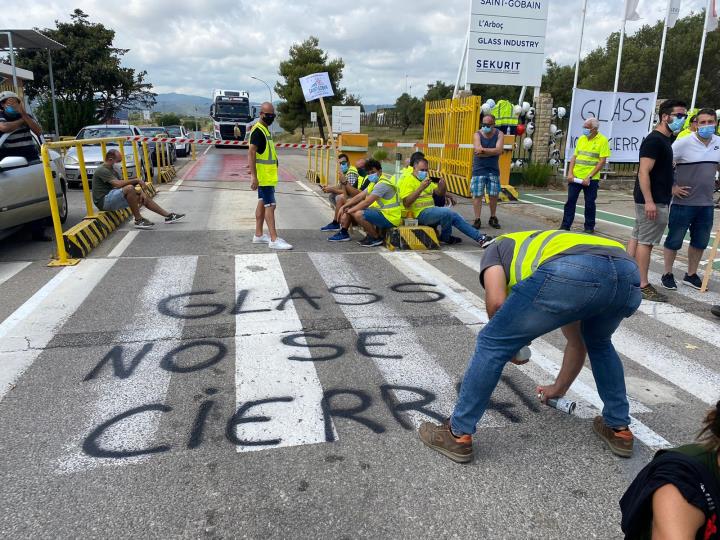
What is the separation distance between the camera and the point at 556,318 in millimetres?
2537

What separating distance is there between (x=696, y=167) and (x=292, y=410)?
16.7 feet

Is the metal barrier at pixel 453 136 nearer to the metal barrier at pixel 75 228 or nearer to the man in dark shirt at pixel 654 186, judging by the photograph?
the man in dark shirt at pixel 654 186

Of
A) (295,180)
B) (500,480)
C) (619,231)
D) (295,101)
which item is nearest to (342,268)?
(500,480)

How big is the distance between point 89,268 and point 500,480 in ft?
18.7

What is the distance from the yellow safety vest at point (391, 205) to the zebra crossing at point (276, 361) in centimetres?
175

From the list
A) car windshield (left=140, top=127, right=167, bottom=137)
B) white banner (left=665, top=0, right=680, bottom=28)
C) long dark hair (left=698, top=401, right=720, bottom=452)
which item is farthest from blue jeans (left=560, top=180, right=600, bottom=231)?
car windshield (left=140, top=127, right=167, bottom=137)

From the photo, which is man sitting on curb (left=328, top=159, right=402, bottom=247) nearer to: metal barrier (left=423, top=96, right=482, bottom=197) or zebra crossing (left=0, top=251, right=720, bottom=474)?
zebra crossing (left=0, top=251, right=720, bottom=474)

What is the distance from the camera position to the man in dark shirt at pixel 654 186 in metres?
5.66

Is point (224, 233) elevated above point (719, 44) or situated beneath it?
situated beneath

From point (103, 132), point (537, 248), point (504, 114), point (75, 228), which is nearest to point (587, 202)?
point (504, 114)

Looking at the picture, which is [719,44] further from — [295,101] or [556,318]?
[556,318]

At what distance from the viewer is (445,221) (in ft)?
27.1

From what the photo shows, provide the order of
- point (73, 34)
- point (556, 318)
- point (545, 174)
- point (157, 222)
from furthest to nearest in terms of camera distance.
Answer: point (73, 34), point (545, 174), point (157, 222), point (556, 318)

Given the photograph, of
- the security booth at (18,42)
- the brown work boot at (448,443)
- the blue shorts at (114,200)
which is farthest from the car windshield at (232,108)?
the brown work boot at (448,443)
